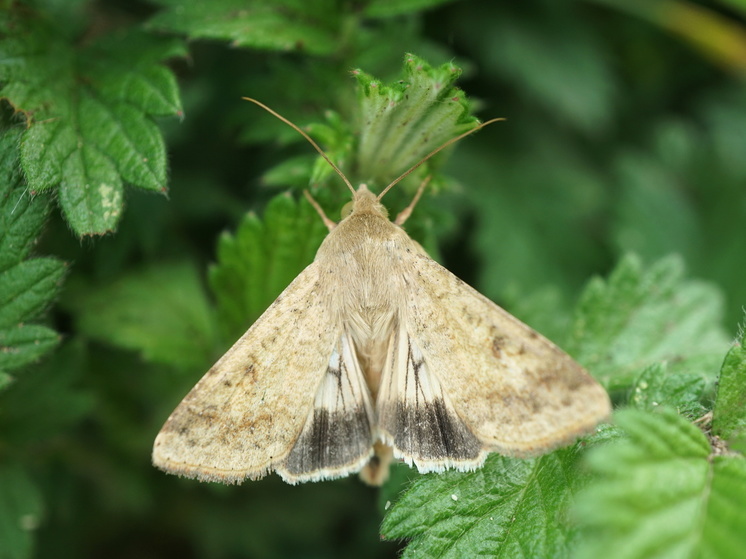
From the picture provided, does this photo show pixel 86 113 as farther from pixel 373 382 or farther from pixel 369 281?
pixel 373 382

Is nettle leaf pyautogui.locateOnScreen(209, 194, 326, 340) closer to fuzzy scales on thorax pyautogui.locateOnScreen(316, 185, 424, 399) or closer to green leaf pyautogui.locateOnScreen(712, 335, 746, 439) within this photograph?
fuzzy scales on thorax pyautogui.locateOnScreen(316, 185, 424, 399)

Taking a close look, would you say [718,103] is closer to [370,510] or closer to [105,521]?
[370,510]

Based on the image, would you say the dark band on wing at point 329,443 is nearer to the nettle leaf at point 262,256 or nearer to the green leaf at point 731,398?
the nettle leaf at point 262,256

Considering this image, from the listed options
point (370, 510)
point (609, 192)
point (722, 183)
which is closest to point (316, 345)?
point (370, 510)

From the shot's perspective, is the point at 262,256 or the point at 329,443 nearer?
the point at 329,443

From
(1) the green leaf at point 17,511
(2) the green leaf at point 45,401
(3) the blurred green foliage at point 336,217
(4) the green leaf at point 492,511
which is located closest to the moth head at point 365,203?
(3) the blurred green foliage at point 336,217

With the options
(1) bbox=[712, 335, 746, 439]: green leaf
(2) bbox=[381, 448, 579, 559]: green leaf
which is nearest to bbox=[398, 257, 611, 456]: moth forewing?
(2) bbox=[381, 448, 579, 559]: green leaf

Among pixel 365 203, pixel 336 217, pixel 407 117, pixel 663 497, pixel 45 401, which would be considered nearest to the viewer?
pixel 663 497

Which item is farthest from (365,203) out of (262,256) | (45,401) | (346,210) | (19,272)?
(45,401)

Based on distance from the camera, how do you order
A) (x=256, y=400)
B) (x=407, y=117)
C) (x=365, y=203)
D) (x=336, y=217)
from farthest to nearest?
(x=336, y=217) < (x=365, y=203) < (x=407, y=117) < (x=256, y=400)
